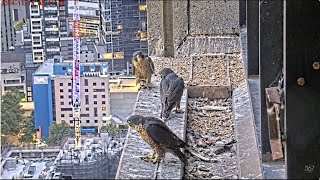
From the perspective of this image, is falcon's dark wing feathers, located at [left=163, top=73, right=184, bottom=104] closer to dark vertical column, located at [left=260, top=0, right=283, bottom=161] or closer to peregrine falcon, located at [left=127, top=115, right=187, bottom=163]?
peregrine falcon, located at [left=127, top=115, right=187, bottom=163]

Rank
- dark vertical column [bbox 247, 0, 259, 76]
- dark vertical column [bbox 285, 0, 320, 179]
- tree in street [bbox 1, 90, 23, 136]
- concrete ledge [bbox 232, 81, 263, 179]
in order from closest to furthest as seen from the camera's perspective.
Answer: dark vertical column [bbox 285, 0, 320, 179] → concrete ledge [bbox 232, 81, 263, 179] → dark vertical column [bbox 247, 0, 259, 76] → tree in street [bbox 1, 90, 23, 136]

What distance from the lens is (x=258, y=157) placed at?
9.70ft

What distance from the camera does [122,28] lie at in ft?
21.9

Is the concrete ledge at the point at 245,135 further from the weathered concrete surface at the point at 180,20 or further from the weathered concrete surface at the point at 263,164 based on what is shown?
the weathered concrete surface at the point at 180,20

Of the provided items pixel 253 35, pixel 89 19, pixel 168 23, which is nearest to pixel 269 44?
pixel 253 35

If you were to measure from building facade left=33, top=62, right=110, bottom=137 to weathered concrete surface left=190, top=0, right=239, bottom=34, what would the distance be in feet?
2.47

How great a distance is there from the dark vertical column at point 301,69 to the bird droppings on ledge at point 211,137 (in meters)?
0.75

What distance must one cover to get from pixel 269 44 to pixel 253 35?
110cm

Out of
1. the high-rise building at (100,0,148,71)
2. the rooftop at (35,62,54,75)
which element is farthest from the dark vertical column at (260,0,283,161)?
the rooftop at (35,62,54,75)

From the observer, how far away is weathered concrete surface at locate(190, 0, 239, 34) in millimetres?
6094

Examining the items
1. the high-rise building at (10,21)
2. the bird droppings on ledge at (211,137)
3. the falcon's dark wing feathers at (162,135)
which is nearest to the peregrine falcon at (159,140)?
the falcon's dark wing feathers at (162,135)

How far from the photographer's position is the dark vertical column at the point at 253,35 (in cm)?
404

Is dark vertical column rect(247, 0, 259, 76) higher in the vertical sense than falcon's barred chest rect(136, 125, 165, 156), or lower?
higher

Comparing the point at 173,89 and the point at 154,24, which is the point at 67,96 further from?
the point at 173,89
